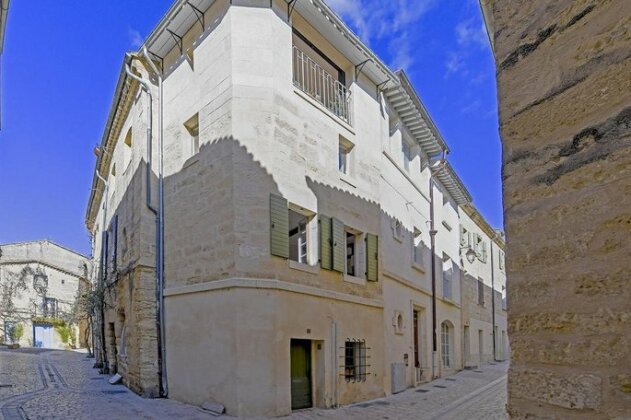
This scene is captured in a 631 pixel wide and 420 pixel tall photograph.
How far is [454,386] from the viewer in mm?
14000

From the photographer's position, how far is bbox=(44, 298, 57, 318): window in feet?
107

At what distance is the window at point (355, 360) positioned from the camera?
35.2 feet

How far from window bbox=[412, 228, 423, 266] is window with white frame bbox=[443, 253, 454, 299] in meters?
2.84

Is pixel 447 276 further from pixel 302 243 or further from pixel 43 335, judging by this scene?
pixel 43 335

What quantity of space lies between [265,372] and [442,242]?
11.3 meters

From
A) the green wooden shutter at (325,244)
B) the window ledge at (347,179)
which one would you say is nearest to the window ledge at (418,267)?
the window ledge at (347,179)

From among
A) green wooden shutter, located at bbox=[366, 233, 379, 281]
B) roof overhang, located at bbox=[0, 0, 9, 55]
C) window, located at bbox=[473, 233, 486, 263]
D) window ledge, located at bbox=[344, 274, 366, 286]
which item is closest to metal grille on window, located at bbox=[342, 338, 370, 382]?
window ledge, located at bbox=[344, 274, 366, 286]

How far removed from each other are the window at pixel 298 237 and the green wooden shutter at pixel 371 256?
1949mm

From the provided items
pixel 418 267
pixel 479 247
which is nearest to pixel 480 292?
pixel 479 247

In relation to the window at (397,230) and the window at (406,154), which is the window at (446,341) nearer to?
the window at (397,230)

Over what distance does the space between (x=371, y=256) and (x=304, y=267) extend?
2628 millimetres

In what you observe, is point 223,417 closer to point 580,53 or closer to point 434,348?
point 580,53

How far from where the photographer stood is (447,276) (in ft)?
61.7

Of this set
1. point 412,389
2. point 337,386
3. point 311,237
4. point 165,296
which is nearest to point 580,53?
point 311,237
